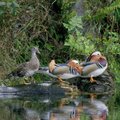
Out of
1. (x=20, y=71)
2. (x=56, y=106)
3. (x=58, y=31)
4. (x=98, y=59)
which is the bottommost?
(x=56, y=106)

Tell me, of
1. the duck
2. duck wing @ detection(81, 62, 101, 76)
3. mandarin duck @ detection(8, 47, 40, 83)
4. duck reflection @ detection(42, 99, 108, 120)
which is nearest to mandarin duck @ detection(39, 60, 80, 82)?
the duck

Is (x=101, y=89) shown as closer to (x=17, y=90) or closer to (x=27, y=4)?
(x=17, y=90)

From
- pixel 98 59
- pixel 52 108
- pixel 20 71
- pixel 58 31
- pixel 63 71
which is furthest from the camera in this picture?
pixel 58 31

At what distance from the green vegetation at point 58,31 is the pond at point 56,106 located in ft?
7.26

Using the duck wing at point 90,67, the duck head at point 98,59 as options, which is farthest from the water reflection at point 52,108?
the duck head at point 98,59

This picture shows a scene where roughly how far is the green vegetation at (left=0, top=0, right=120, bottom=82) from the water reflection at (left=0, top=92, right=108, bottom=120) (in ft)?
9.21

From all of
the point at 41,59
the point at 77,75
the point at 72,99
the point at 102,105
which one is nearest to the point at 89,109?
the point at 102,105

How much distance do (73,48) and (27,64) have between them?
2797 mm

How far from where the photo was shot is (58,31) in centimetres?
1928

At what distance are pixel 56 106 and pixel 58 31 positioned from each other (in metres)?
5.97

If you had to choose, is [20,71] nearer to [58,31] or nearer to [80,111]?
[80,111]

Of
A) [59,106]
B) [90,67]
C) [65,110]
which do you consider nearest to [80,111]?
[65,110]

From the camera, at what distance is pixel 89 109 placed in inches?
519

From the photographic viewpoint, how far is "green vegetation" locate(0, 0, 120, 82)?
17.8 metres
